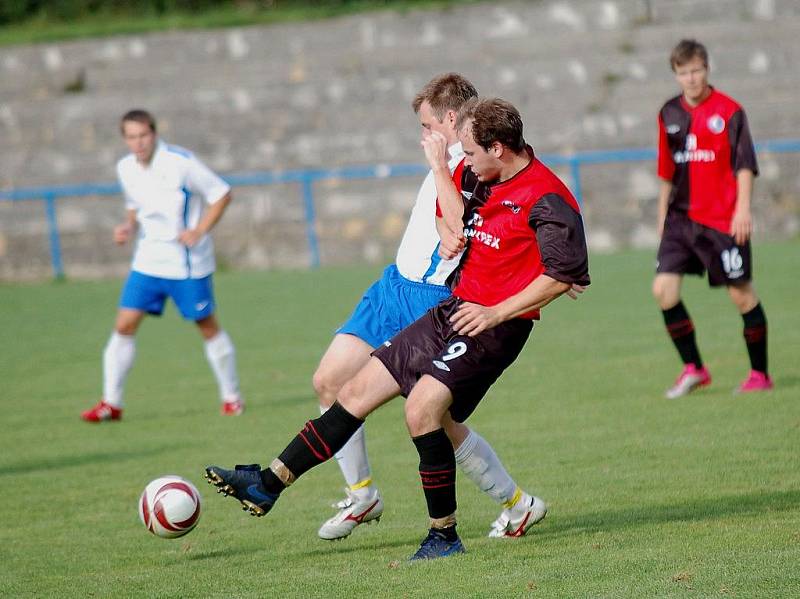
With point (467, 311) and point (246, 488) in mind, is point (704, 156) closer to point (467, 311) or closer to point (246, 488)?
point (467, 311)

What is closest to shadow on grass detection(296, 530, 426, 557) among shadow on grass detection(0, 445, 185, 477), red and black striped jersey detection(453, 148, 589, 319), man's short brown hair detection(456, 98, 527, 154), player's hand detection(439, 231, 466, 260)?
red and black striped jersey detection(453, 148, 589, 319)

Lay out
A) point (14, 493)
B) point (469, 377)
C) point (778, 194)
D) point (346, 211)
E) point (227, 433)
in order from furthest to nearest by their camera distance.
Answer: point (346, 211) → point (778, 194) → point (227, 433) → point (14, 493) → point (469, 377)

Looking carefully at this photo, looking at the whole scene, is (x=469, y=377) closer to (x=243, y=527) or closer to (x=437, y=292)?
(x=437, y=292)

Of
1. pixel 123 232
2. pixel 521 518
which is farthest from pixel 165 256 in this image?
pixel 521 518

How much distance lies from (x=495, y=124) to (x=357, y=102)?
18.7 meters

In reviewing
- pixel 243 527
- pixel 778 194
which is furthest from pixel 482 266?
pixel 778 194

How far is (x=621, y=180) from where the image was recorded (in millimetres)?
21438

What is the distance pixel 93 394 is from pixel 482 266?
20.6 ft

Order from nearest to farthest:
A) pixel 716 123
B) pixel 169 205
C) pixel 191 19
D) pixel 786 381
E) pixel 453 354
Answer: pixel 453 354, pixel 716 123, pixel 786 381, pixel 169 205, pixel 191 19

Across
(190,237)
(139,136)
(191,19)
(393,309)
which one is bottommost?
(190,237)

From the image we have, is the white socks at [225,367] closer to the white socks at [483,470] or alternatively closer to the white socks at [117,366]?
the white socks at [117,366]

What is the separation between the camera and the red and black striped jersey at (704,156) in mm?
8547

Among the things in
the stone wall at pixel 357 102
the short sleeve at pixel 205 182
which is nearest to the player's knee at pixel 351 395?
the short sleeve at pixel 205 182

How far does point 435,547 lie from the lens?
5230 mm
